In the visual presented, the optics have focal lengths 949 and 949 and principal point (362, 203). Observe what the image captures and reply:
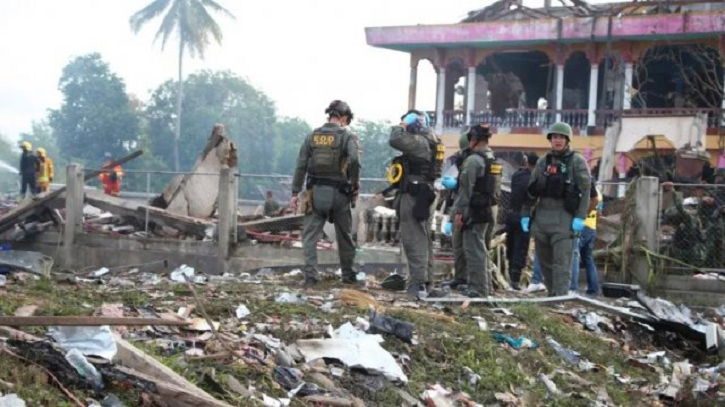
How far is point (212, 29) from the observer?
50.7 m

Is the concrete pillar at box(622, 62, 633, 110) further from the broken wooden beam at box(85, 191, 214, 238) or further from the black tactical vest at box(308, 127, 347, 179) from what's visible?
the black tactical vest at box(308, 127, 347, 179)

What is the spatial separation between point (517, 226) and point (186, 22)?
4095cm

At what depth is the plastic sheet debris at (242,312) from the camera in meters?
7.03

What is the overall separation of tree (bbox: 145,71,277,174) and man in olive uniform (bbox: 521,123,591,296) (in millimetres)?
35688

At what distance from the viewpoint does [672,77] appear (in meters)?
27.2

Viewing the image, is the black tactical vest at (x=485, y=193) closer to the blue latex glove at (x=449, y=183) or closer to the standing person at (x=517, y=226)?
the blue latex glove at (x=449, y=183)

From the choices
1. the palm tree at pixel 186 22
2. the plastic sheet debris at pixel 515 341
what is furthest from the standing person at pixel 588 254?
the palm tree at pixel 186 22

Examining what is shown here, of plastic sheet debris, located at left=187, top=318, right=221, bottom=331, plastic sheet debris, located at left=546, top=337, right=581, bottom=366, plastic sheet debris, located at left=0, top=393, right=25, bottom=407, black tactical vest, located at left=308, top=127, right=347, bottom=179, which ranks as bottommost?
plastic sheet debris, located at left=546, top=337, right=581, bottom=366

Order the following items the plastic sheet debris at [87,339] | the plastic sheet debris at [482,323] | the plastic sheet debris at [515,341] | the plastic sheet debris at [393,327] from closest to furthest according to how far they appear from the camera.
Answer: the plastic sheet debris at [87,339] < the plastic sheet debris at [393,327] < the plastic sheet debris at [515,341] < the plastic sheet debris at [482,323]

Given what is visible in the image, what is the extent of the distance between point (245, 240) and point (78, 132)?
31.5 m

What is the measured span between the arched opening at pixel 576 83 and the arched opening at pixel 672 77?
2.29m

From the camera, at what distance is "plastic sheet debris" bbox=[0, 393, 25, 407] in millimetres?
4172

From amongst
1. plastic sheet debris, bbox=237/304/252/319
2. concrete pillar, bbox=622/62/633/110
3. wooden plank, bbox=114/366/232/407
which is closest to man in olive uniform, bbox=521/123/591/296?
plastic sheet debris, bbox=237/304/252/319

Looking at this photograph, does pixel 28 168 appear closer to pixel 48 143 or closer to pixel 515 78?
pixel 515 78
